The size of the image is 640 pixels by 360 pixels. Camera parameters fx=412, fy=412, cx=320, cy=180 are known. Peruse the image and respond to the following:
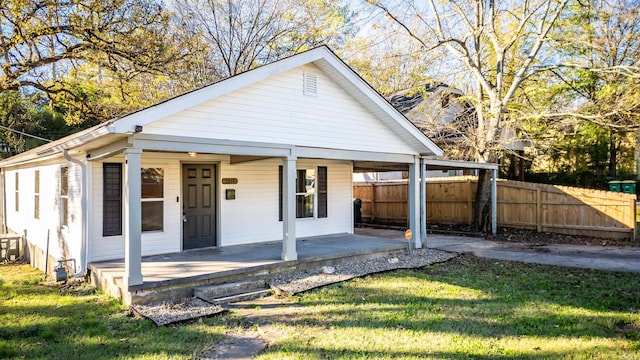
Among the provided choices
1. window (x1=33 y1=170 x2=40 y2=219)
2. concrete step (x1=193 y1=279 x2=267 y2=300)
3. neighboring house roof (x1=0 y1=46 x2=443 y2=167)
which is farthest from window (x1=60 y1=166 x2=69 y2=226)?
concrete step (x1=193 y1=279 x2=267 y2=300)

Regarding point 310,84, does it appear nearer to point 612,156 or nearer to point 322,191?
point 322,191

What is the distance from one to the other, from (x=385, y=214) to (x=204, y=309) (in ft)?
41.3

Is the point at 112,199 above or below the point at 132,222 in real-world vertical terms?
above

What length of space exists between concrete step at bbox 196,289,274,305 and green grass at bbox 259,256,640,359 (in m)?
0.75

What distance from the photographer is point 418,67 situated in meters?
15.0

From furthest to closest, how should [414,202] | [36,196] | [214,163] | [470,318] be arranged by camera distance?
[36,196]
[414,202]
[214,163]
[470,318]

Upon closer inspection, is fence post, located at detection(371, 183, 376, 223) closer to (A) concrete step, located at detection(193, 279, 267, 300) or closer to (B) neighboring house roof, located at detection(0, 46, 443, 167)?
(B) neighboring house roof, located at detection(0, 46, 443, 167)

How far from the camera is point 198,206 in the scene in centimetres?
928

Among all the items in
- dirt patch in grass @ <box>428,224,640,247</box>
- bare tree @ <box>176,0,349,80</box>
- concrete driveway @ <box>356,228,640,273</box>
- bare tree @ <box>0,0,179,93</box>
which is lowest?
concrete driveway @ <box>356,228,640,273</box>

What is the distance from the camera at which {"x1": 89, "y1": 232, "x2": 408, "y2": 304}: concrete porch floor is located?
6.36 meters

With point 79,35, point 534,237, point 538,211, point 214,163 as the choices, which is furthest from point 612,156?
point 79,35

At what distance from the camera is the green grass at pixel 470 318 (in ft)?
14.7

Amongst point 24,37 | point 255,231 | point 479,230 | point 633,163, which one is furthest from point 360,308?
point 633,163

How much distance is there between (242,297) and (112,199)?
3.58 meters
